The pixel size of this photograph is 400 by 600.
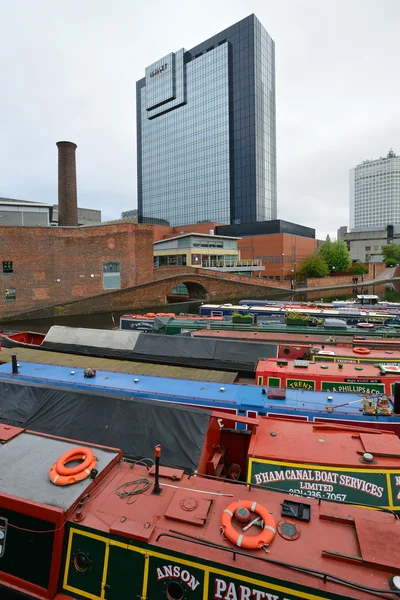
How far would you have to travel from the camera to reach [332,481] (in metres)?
5.90

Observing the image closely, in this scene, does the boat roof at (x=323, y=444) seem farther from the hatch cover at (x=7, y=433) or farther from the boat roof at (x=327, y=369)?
the hatch cover at (x=7, y=433)

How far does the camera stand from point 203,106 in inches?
3905

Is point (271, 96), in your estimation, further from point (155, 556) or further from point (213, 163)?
point (155, 556)

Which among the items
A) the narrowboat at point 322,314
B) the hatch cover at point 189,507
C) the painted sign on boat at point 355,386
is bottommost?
the painted sign on boat at point 355,386

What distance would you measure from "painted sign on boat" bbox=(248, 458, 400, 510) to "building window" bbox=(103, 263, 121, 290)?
39628 millimetres

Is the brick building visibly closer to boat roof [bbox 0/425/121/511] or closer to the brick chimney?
the brick chimney

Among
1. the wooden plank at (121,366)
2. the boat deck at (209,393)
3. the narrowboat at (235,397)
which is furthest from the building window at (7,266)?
the narrowboat at (235,397)

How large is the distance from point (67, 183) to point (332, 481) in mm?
47616

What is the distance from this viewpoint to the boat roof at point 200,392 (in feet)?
29.6

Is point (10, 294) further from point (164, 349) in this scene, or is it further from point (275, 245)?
point (275, 245)

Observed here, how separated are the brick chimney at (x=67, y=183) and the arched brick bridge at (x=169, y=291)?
1243cm

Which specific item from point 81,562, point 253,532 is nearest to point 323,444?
point 253,532

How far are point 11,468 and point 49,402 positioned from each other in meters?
3.48

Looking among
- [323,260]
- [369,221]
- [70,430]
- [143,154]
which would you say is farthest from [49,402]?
[369,221]
